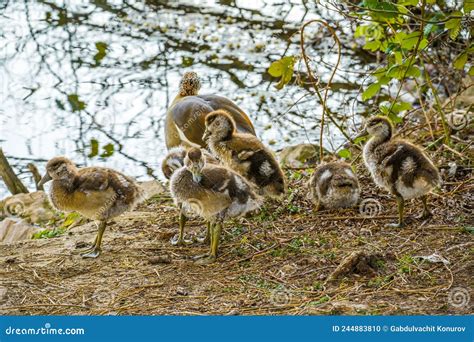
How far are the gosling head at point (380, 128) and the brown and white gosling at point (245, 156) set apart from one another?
70cm

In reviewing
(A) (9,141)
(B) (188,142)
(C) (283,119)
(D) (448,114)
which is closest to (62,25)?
(A) (9,141)

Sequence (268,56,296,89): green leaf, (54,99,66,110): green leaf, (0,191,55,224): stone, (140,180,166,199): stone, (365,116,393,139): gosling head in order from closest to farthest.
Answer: (365,116,393,139): gosling head, (268,56,296,89): green leaf, (140,180,166,199): stone, (0,191,55,224): stone, (54,99,66,110): green leaf

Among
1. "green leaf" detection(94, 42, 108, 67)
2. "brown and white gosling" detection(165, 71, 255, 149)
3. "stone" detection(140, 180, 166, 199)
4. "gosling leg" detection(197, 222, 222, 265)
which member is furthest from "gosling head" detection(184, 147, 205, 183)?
"green leaf" detection(94, 42, 108, 67)

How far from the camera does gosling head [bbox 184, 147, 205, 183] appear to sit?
442 centimetres

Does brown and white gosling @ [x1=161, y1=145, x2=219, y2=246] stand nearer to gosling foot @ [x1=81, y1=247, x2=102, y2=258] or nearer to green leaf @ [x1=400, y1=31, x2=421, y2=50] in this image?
gosling foot @ [x1=81, y1=247, x2=102, y2=258]

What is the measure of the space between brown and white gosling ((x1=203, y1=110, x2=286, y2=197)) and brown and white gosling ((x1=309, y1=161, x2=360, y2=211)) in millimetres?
246

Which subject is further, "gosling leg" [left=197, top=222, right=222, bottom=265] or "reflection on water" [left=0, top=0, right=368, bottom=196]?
"reflection on water" [left=0, top=0, right=368, bottom=196]

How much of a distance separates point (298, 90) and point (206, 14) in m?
2.38

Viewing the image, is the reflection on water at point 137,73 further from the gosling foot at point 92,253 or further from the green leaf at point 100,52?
the gosling foot at point 92,253

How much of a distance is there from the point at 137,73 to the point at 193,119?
2480 millimetres

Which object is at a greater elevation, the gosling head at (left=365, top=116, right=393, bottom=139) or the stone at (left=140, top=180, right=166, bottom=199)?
the gosling head at (left=365, top=116, right=393, bottom=139)

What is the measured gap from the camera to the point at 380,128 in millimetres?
5105

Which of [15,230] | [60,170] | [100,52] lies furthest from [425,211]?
[100,52]

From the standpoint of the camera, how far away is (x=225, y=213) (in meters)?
4.62
